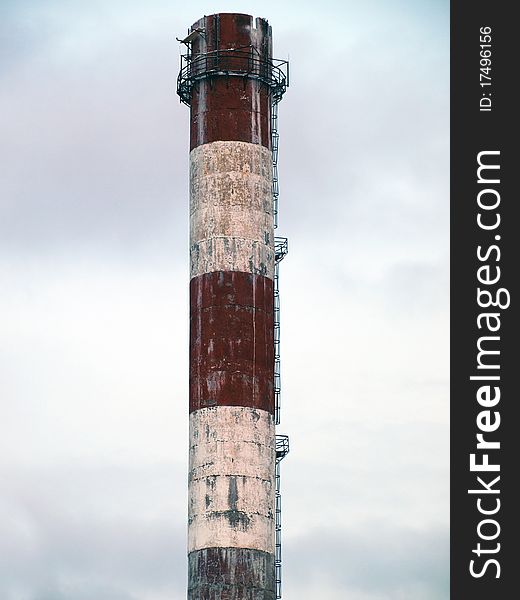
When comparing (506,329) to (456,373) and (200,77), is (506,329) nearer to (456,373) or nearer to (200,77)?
(456,373)

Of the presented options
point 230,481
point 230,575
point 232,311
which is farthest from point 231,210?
point 230,575

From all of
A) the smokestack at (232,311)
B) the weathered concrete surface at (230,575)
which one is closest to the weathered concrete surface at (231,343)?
the smokestack at (232,311)

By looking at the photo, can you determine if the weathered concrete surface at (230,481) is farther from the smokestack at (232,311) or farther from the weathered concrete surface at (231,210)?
the weathered concrete surface at (231,210)

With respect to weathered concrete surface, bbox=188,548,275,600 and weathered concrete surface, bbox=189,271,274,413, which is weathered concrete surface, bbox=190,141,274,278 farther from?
weathered concrete surface, bbox=188,548,275,600

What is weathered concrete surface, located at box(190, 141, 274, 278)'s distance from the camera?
8000 cm

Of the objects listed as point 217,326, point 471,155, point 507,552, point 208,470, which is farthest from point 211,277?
point 507,552

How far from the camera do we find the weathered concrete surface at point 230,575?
76.8 m

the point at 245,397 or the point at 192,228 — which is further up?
the point at 192,228

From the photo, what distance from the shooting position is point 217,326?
79.5 metres

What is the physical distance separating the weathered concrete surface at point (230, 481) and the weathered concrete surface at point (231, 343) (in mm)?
697

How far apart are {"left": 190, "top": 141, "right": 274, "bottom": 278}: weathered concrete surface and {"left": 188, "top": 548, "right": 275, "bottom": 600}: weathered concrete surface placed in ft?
36.8

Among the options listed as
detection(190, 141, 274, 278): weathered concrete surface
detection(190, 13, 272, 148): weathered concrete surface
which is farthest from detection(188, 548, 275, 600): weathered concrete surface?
detection(190, 13, 272, 148): weathered concrete surface

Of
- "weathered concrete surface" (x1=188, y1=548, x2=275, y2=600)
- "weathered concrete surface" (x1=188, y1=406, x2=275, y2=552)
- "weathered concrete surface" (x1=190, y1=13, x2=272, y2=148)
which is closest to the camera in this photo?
"weathered concrete surface" (x1=188, y1=548, x2=275, y2=600)

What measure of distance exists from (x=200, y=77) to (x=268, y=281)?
8846 mm
